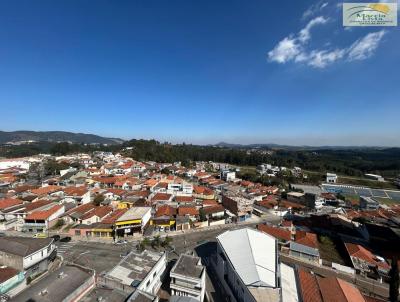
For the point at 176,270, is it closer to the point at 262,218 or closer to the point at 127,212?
the point at 127,212

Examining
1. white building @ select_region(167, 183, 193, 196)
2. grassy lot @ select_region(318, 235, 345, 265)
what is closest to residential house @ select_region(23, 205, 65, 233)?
white building @ select_region(167, 183, 193, 196)

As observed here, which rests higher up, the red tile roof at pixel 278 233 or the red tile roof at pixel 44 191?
the red tile roof at pixel 44 191

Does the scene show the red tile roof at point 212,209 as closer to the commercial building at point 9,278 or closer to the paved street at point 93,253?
the paved street at point 93,253

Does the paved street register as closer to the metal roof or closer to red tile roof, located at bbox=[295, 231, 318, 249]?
the metal roof

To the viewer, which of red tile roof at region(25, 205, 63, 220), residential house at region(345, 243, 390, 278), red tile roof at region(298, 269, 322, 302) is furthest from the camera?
red tile roof at region(25, 205, 63, 220)

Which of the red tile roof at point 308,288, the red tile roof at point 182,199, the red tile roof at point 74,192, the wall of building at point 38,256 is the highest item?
the red tile roof at point 74,192

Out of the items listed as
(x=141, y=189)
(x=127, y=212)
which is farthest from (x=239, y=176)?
(x=127, y=212)

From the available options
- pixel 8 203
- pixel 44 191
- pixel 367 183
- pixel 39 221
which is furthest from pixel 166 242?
pixel 367 183

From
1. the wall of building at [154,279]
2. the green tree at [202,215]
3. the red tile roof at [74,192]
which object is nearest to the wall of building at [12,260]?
the wall of building at [154,279]
